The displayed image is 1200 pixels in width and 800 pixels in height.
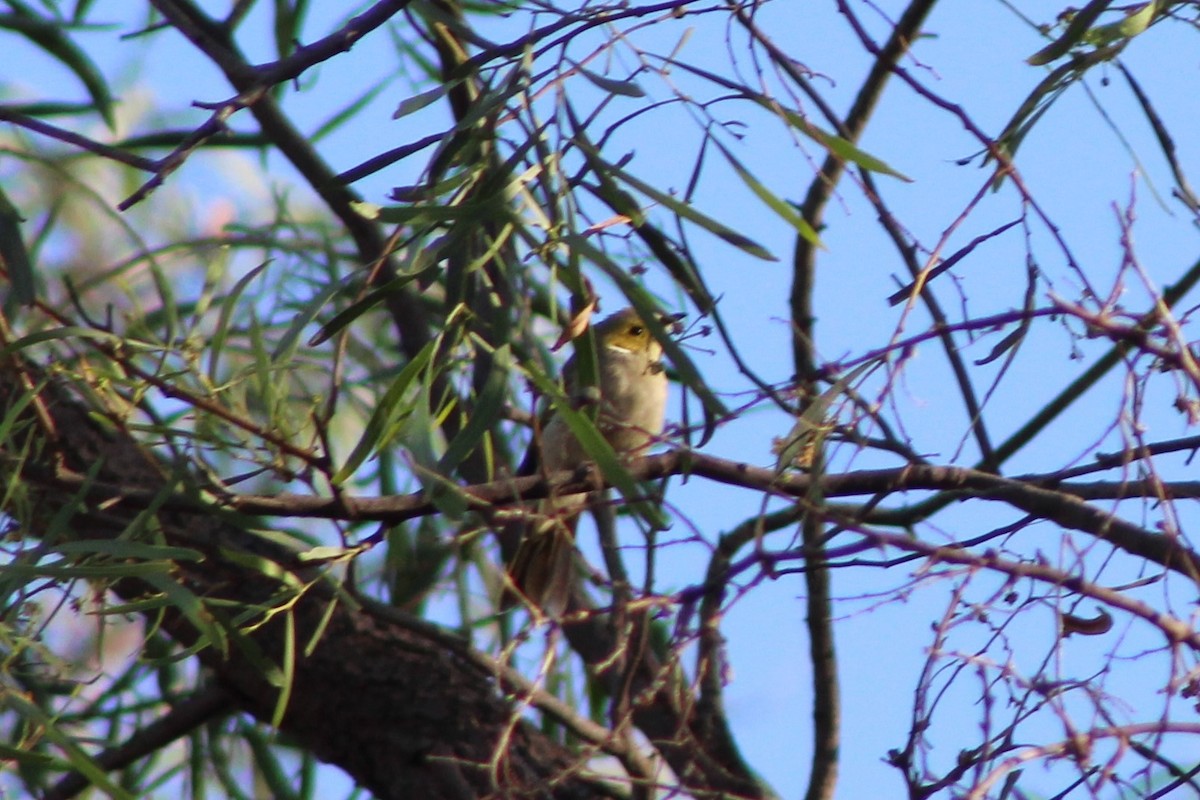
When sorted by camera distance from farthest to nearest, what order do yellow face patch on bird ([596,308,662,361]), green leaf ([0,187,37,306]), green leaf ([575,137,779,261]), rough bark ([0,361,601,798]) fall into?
1. yellow face patch on bird ([596,308,662,361])
2. rough bark ([0,361,601,798])
3. green leaf ([0,187,37,306])
4. green leaf ([575,137,779,261])

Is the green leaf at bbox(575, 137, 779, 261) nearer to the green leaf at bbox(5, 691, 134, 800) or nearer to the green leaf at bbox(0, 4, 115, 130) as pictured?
the green leaf at bbox(5, 691, 134, 800)

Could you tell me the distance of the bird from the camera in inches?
121

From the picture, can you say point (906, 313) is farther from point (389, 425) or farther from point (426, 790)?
point (426, 790)

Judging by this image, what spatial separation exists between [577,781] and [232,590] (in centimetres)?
71

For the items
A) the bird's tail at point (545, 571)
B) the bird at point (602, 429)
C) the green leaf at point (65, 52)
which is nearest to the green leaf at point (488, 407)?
the bird at point (602, 429)

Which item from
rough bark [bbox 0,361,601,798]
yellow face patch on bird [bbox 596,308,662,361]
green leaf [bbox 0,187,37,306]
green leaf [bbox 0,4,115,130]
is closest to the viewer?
green leaf [bbox 0,187,37,306]

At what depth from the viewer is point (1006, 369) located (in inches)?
65.9

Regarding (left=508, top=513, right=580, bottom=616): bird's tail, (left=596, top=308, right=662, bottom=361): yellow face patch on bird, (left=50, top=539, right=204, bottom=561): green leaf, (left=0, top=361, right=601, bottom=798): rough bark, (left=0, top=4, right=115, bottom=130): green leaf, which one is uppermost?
(left=596, top=308, right=662, bottom=361): yellow face patch on bird

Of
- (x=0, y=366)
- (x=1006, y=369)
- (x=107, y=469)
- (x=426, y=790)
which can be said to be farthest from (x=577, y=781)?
(x=1006, y=369)

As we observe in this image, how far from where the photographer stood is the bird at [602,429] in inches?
121

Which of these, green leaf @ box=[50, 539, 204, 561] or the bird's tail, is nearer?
green leaf @ box=[50, 539, 204, 561]

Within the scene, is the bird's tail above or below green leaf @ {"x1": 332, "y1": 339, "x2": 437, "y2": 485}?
above

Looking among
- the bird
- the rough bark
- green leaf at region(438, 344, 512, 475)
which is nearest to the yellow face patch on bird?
the bird

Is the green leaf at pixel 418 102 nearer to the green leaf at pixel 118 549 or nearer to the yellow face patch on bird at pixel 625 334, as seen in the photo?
the green leaf at pixel 118 549
